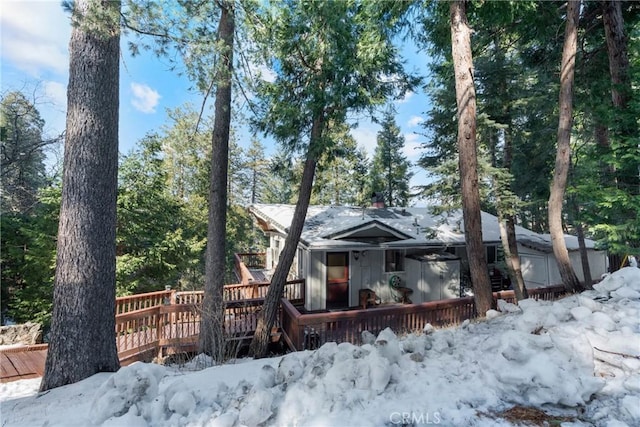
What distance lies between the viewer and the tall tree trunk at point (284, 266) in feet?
22.0

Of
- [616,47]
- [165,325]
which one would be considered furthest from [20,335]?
[616,47]

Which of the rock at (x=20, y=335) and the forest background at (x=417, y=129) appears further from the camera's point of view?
the rock at (x=20, y=335)

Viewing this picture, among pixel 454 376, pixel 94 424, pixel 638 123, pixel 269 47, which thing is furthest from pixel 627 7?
pixel 94 424

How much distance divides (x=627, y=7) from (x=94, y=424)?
468 inches

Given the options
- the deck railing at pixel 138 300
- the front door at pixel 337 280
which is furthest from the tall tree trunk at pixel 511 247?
the deck railing at pixel 138 300

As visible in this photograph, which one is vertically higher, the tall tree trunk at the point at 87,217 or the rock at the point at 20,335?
the tall tree trunk at the point at 87,217

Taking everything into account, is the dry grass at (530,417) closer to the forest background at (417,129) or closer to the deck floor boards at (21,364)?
the forest background at (417,129)

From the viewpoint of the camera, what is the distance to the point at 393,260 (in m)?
10.5

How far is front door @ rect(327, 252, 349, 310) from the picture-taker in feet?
31.9

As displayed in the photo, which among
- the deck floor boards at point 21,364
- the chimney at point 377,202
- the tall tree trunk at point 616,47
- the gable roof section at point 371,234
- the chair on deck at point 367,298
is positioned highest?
the tall tree trunk at point 616,47

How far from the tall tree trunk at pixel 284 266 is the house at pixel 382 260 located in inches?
64.6

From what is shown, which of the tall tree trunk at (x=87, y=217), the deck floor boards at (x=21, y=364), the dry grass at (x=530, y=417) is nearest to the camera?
the dry grass at (x=530, y=417)

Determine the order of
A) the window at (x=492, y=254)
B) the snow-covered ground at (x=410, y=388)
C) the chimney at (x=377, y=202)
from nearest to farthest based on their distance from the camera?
the snow-covered ground at (x=410, y=388) < the window at (x=492, y=254) < the chimney at (x=377, y=202)

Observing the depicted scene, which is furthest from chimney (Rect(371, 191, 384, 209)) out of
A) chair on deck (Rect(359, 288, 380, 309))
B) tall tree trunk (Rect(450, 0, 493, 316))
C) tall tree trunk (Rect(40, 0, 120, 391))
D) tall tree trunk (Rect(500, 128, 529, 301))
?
tall tree trunk (Rect(40, 0, 120, 391))
